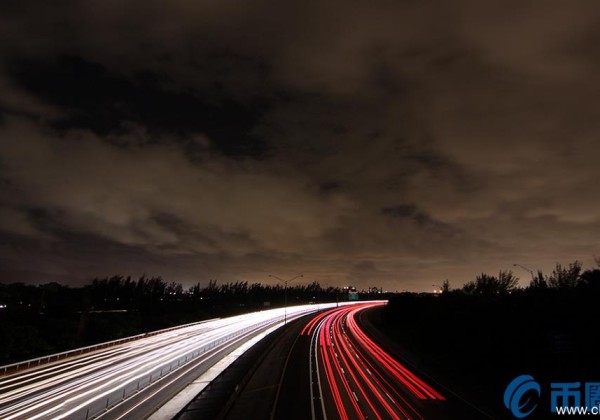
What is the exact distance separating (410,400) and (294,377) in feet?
Answer: 39.8

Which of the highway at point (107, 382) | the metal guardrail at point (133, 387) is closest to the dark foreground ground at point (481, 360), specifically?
the highway at point (107, 382)

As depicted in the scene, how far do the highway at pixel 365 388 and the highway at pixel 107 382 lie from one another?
1183 cm

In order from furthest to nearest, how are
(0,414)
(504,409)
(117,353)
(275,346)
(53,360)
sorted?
1. (275,346)
2. (117,353)
3. (53,360)
4. (504,409)
5. (0,414)

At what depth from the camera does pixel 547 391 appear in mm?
31859

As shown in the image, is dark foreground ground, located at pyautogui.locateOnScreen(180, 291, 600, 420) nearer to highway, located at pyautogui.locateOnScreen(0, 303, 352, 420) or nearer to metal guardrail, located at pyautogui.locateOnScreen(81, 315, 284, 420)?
highway, located at pyautogui.locateOnScreen(0, 303, 352, 420)

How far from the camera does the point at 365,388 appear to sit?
35125mm

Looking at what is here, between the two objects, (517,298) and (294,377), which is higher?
(517,298)

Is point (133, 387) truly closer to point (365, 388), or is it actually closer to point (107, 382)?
point (107, 382)

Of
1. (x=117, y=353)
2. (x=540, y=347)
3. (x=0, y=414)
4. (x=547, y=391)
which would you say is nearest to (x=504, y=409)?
(x=547, y=391)

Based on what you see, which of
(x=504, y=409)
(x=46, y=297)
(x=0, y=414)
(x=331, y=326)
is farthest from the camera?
(x=46, y=297)

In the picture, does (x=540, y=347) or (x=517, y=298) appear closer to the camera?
(x=540, y=347)

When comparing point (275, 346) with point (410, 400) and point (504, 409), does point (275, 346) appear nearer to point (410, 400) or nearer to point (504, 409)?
point (410, 400)

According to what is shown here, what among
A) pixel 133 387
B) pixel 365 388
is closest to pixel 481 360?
pixel 365 388

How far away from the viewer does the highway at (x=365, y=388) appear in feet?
93.6
